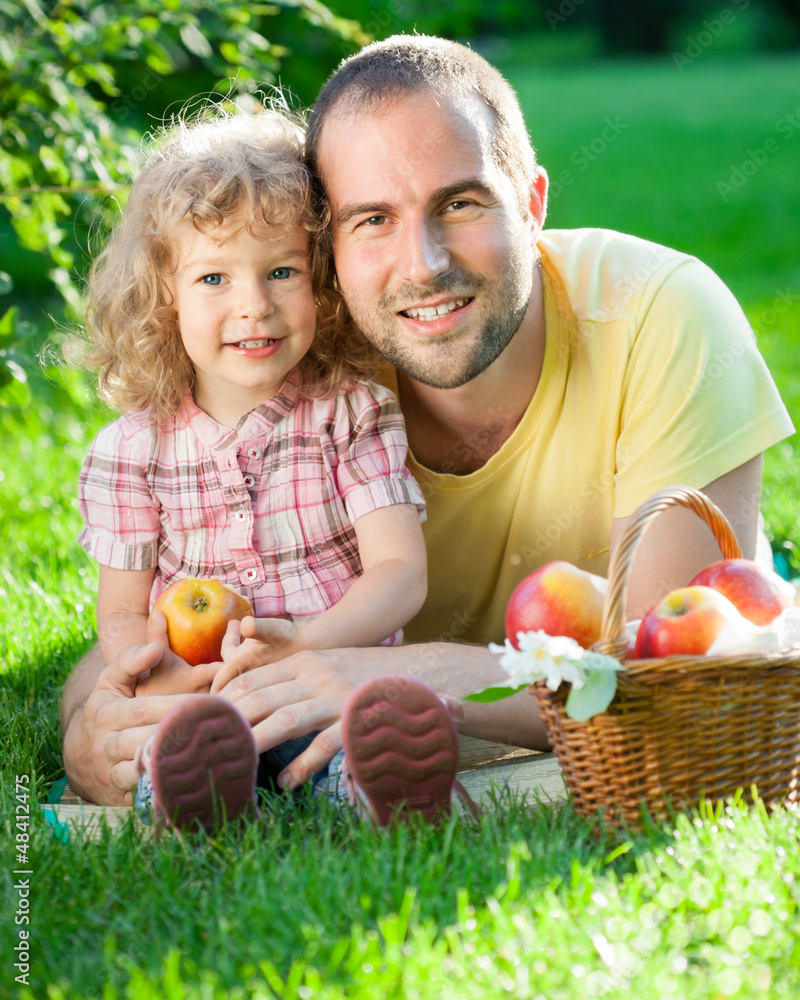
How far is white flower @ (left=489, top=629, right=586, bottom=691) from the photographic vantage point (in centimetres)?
194

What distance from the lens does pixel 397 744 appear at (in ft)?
6.88

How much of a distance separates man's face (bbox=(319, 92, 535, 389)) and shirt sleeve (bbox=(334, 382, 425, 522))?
133 millimetres

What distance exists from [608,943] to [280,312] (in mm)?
1624

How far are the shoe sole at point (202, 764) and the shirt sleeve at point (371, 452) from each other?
0.80 meters

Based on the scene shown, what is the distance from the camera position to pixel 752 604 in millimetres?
2111

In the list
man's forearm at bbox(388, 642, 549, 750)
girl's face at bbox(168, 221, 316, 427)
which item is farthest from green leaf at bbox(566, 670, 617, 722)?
girl's face at bbox(168, 221, 316, 427)

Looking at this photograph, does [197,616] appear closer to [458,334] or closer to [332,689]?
[332,689]

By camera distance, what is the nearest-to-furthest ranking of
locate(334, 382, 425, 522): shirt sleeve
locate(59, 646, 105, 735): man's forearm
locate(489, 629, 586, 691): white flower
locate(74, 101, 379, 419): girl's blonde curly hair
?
locate(489, 629, 586, 691): white flower
locate(74, 101, 379, 419): girl's blonde curly hair
locate(334, 382, 425, 522): shirt sleeve
locate(59, 646, 105, 735): man's forearm

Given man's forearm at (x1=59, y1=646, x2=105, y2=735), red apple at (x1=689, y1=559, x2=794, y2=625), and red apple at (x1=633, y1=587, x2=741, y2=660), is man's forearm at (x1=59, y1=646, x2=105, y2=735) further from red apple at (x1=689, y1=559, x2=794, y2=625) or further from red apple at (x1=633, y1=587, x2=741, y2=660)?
red apple at (x1=689, y1=559, x2=794, y2=625)

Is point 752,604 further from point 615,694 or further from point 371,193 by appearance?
point 371,193

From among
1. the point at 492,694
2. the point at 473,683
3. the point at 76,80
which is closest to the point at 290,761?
the point at 473,683

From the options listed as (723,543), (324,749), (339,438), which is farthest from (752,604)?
(339,438)

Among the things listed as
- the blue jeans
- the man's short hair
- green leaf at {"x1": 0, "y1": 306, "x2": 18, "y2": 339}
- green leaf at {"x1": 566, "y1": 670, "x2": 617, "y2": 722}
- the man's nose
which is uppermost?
the man's short hair

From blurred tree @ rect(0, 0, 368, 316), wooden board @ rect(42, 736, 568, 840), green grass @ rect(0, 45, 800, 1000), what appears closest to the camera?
green grass @ rect(0, 45, 800, 1000)
